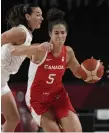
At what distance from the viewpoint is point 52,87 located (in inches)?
120

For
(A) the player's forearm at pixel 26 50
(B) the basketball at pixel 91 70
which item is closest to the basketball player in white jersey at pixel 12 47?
(A) the player's forearm at pixel 26 50

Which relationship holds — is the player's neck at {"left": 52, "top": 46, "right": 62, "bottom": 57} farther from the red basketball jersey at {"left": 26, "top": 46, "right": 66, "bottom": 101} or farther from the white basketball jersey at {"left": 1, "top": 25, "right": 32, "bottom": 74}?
the white basketball jersey at {"left": 1, "top": 25, "right": 32, "bottom": 74}

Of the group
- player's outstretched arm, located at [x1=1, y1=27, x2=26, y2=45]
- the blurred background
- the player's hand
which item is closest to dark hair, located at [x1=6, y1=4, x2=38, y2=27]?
player's outstretched arm, located at [x1=1, y1=27, x2=26, y2=45]

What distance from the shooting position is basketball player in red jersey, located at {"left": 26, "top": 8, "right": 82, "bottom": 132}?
119 inches

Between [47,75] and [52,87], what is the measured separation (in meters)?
0.11

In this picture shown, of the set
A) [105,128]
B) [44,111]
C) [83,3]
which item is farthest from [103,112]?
[44,111]

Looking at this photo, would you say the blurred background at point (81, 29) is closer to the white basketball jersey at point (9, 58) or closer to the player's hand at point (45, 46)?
the white basketball jersey at point (9, 58)

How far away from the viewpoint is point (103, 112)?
536cm

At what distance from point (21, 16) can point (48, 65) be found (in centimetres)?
52

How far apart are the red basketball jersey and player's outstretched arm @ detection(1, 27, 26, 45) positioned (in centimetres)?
22

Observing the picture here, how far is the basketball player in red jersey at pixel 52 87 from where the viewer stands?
3.02 metres

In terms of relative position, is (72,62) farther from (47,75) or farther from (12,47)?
(12,47)

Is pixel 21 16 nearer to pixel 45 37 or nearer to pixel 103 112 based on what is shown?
pixel 103 112

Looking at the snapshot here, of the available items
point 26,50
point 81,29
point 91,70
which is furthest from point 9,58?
point 81,29
